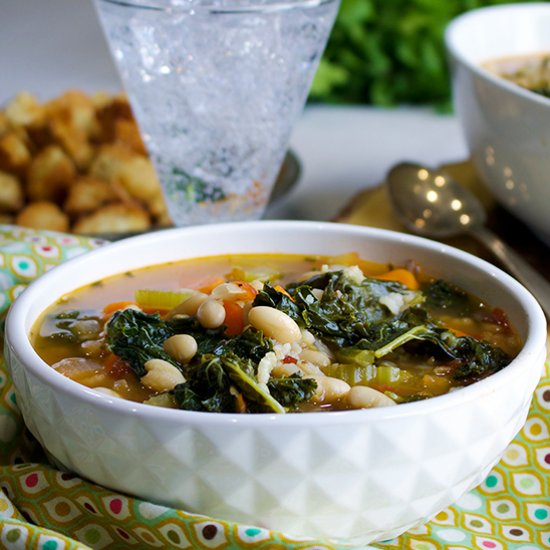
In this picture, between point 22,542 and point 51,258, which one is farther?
point 51,258

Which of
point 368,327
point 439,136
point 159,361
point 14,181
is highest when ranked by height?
point 159,361

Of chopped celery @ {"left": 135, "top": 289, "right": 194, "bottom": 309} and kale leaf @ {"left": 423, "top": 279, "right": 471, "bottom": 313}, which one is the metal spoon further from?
chopped celery @ {"left": 135, "top": 289, "right": 194, "bottom": 309}

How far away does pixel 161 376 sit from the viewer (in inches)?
67.5

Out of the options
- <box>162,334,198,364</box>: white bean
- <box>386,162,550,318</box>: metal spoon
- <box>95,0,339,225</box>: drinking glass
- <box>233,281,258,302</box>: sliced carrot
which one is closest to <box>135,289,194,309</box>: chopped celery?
<box>233,281,258,302</box>: sliced carrot

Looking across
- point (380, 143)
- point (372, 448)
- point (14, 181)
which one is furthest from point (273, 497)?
point (380, 143)

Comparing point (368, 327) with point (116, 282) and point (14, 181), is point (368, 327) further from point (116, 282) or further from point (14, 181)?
point (14, 181)

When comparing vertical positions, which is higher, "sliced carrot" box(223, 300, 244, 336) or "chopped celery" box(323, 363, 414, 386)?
"sliced carrot" box(223, 300, 244, 336)

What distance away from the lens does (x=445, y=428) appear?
5.24ft

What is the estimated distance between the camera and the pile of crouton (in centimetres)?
332

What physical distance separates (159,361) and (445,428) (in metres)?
0.50

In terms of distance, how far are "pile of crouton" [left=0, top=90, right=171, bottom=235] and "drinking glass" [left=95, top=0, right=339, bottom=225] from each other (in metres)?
0.33

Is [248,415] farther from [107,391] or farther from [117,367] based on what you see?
[117,367]

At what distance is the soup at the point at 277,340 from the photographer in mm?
1685

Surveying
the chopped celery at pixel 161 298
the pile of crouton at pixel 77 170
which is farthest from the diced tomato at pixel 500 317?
the pile of crouton at pixel 77 170
